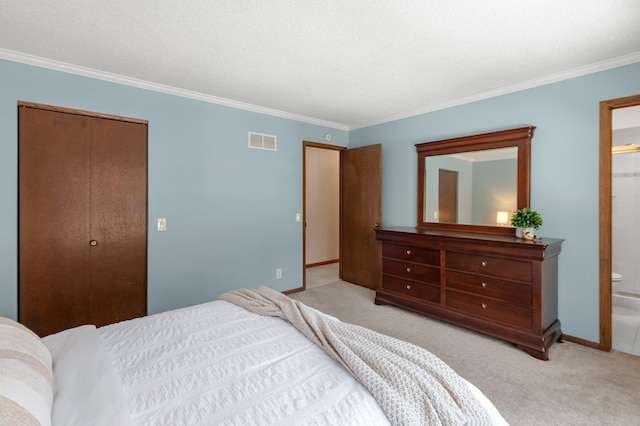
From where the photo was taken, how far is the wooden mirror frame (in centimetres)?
302

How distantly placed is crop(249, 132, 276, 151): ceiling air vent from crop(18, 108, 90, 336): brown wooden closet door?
65.6 inches

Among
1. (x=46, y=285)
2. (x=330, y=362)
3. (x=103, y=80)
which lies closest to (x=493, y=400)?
(x=330, y=362)

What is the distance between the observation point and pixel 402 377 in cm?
114

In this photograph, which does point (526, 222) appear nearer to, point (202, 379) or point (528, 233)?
point (528, 233)

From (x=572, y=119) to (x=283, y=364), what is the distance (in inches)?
129

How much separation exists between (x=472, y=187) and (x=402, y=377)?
2.90 m

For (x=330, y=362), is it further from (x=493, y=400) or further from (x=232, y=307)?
(x=493, y=400)

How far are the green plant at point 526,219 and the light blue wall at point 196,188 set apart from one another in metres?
2.62

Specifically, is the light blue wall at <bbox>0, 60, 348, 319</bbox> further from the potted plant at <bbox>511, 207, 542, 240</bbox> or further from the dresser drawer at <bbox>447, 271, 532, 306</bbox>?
the potted plant at <bbox>511, 207, 542, 240</bbox>

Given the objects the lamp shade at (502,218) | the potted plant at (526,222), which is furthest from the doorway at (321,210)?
the potted plant at (526,222)

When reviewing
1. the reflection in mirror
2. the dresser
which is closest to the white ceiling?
the reflection in mirror

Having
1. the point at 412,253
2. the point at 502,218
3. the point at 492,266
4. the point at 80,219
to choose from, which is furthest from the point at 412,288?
the point at 80,219

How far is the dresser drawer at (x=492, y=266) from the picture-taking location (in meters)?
2.59

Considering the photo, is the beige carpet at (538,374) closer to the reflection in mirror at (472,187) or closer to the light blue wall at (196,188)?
the reflection in mirror at (472,187)
